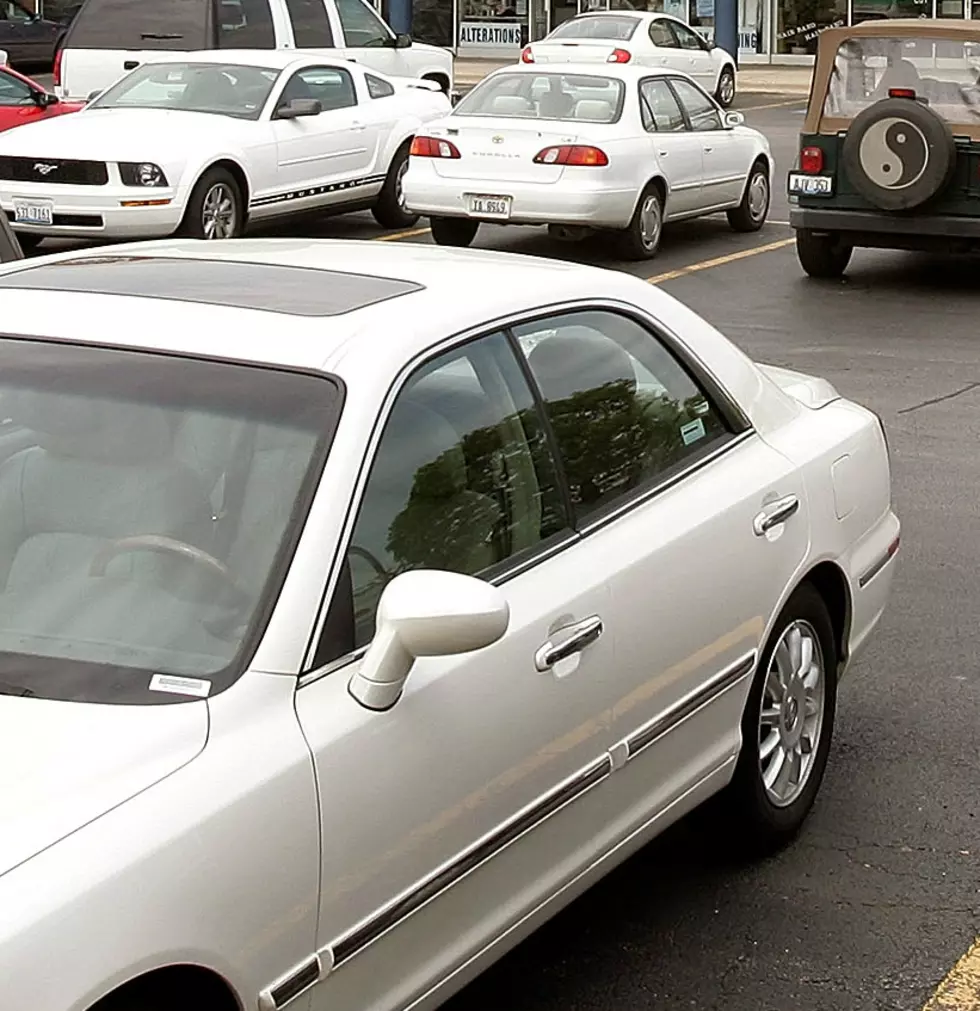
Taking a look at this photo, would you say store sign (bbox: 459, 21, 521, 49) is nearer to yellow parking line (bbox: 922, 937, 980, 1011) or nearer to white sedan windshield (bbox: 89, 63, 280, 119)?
white sedan windshield (bbox: 89, 63, 280, 119)

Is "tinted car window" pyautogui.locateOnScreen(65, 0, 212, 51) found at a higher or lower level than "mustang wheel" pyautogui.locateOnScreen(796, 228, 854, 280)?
higher

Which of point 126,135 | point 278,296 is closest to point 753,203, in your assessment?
point 126,135

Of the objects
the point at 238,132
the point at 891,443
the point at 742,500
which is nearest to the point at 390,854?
the point at 742,500

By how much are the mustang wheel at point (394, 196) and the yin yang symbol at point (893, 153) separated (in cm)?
464

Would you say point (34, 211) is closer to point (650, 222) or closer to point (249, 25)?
point (650, 222)

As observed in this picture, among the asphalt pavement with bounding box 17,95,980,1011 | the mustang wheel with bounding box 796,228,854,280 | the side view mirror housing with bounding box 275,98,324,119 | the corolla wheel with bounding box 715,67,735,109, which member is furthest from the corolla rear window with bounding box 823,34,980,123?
the corolla wheel with bounding box 715,67,735,109

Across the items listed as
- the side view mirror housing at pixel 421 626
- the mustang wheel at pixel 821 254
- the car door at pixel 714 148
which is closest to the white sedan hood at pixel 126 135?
the car door at pixel 714 148

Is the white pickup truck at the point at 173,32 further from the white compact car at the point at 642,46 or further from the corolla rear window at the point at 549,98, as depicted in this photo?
the white compact car at the point at 642,46

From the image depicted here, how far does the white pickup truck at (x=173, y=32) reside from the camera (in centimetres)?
1855

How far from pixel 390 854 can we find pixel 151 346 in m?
1.07

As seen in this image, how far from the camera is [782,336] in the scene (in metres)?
12.2

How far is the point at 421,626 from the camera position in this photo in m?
3.12

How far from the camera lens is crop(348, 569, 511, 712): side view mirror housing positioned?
10.3ft

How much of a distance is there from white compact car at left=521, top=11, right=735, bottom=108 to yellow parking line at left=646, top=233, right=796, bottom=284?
10384 mm
